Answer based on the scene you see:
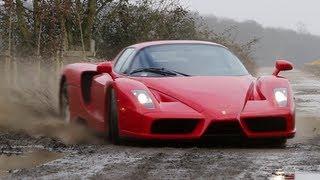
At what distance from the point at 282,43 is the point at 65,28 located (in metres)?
84.9

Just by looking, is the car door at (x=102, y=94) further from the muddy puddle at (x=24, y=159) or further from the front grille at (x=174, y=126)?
the muddy puddle at (x=24, y=159)

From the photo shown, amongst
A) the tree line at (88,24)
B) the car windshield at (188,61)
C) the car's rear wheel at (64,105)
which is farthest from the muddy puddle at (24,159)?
the tree line at (88,24)

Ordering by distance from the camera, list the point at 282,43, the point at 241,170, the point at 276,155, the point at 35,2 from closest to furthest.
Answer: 1. the point at 241,170
2. the point at 276,155
3. the point at 35,2
4. the point at 282,43

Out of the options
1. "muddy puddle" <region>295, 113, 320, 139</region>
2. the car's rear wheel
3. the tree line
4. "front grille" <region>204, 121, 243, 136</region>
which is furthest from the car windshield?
the tree line

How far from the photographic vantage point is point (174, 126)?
7.50 meters

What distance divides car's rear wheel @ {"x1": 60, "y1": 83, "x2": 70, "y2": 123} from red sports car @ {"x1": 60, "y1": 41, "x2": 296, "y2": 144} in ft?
4.83

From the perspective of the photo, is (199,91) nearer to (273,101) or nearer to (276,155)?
(273,101)

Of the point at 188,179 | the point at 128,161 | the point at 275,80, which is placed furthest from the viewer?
the point at 275,80

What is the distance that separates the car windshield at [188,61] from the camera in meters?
8.54

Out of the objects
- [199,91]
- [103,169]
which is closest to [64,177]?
[103,169]

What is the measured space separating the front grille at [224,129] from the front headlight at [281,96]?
0.56m

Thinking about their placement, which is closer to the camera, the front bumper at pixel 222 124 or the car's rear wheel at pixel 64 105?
the front bumper at pixel 222 124

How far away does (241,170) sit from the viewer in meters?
5.60

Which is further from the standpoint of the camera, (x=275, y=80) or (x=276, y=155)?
(x=275, y=80)
